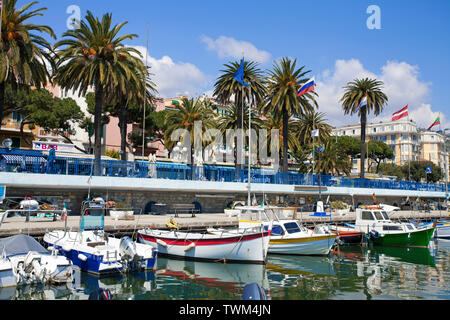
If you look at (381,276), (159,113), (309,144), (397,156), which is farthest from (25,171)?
(397,156)

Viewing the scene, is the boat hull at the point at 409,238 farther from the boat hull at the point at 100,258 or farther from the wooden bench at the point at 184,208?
the boat hull at the point at 100,258

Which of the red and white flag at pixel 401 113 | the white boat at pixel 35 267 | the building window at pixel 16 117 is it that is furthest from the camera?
the building window at pixel 16 117

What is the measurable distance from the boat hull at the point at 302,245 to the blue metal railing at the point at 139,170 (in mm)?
13935

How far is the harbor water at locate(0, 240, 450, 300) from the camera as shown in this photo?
15.6m

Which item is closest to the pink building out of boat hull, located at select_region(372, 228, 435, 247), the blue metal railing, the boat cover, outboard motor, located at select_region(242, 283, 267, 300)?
the blue metal railing

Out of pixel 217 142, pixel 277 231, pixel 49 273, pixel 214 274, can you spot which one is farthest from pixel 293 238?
pixel 217 142

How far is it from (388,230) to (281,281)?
17.7m

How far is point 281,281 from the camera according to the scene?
1847cm

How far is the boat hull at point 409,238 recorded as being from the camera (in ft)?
102

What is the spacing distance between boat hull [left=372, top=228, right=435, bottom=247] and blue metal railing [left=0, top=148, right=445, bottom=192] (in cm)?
1503

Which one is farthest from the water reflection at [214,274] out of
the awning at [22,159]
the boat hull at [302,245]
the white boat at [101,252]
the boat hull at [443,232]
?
the boat hull at [443,232]

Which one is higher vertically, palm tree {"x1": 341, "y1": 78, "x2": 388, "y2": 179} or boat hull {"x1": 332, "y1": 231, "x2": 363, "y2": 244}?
→ palm tree {"x1": 341, "y1": 78, "x2": 388, "y2": 179}

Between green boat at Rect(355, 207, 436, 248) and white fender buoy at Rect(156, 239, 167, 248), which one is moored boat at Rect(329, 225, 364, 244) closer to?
green boat at Rect(355, 207, 436, 248)

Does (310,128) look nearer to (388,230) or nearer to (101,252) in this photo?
(388,230)
